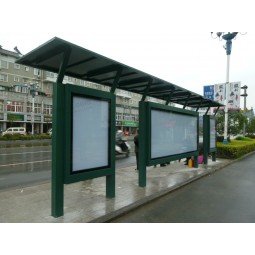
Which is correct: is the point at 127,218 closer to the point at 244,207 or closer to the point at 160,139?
the point at 244,207

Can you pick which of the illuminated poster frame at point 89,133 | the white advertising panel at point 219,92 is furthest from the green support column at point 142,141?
the white advertising panel at point 219,92

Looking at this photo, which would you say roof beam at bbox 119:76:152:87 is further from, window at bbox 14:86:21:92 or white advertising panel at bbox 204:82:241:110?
window at bbox 14:86:21:92

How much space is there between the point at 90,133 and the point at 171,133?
3.74 meters

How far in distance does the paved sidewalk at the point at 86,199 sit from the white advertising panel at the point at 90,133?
83 cm

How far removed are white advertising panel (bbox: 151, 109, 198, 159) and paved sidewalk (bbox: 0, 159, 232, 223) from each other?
101 cm

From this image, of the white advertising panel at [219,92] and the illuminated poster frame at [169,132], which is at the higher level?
the white advertising panel at [219,92]

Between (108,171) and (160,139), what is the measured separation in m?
2.52

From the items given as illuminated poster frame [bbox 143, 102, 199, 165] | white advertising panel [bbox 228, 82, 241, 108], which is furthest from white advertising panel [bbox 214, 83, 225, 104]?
illuminated poster frame [bbox 143, 102, 199, 165]

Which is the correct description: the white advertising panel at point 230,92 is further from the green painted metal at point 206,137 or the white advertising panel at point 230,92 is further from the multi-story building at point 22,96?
the multi-story building at point 22,96

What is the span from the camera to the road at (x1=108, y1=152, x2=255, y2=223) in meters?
4.20

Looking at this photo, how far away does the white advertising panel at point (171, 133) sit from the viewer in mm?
6816

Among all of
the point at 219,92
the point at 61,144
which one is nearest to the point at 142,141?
the point at 61,144

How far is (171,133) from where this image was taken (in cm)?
768

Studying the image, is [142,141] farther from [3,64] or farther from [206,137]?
[3,64]
